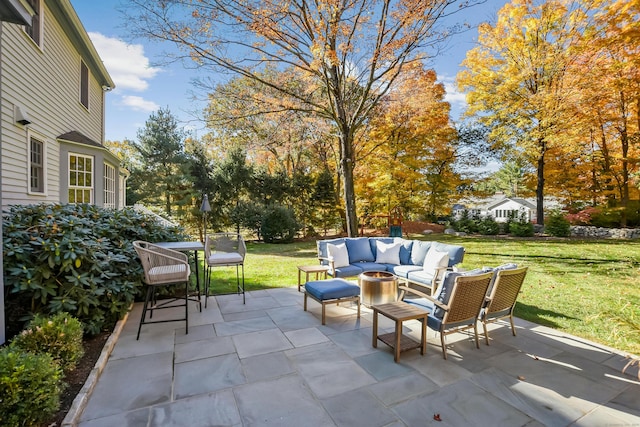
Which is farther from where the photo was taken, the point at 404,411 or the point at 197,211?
the point at 197,211

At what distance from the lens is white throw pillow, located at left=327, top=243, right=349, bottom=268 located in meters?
5.33

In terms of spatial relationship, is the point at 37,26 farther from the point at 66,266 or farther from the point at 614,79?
the point at 614,79

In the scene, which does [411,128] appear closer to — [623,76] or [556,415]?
[623,76]

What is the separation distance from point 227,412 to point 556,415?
2340 millimetres

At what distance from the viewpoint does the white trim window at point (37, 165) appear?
225 inches

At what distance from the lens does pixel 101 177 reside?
763 centimetres

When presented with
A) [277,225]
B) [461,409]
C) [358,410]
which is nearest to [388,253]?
[461,409]

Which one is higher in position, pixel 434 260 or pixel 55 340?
pixel 434 260

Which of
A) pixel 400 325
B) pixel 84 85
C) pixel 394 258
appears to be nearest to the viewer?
pixel 400 325

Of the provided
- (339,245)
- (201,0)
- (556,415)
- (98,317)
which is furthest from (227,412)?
(201,0)

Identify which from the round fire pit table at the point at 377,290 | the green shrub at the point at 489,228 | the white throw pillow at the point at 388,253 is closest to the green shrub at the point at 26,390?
the round fire pit table at the point at 377,290

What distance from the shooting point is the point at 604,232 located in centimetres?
1216

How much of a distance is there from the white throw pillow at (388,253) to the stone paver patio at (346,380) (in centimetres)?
196

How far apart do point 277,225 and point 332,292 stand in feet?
32.4
